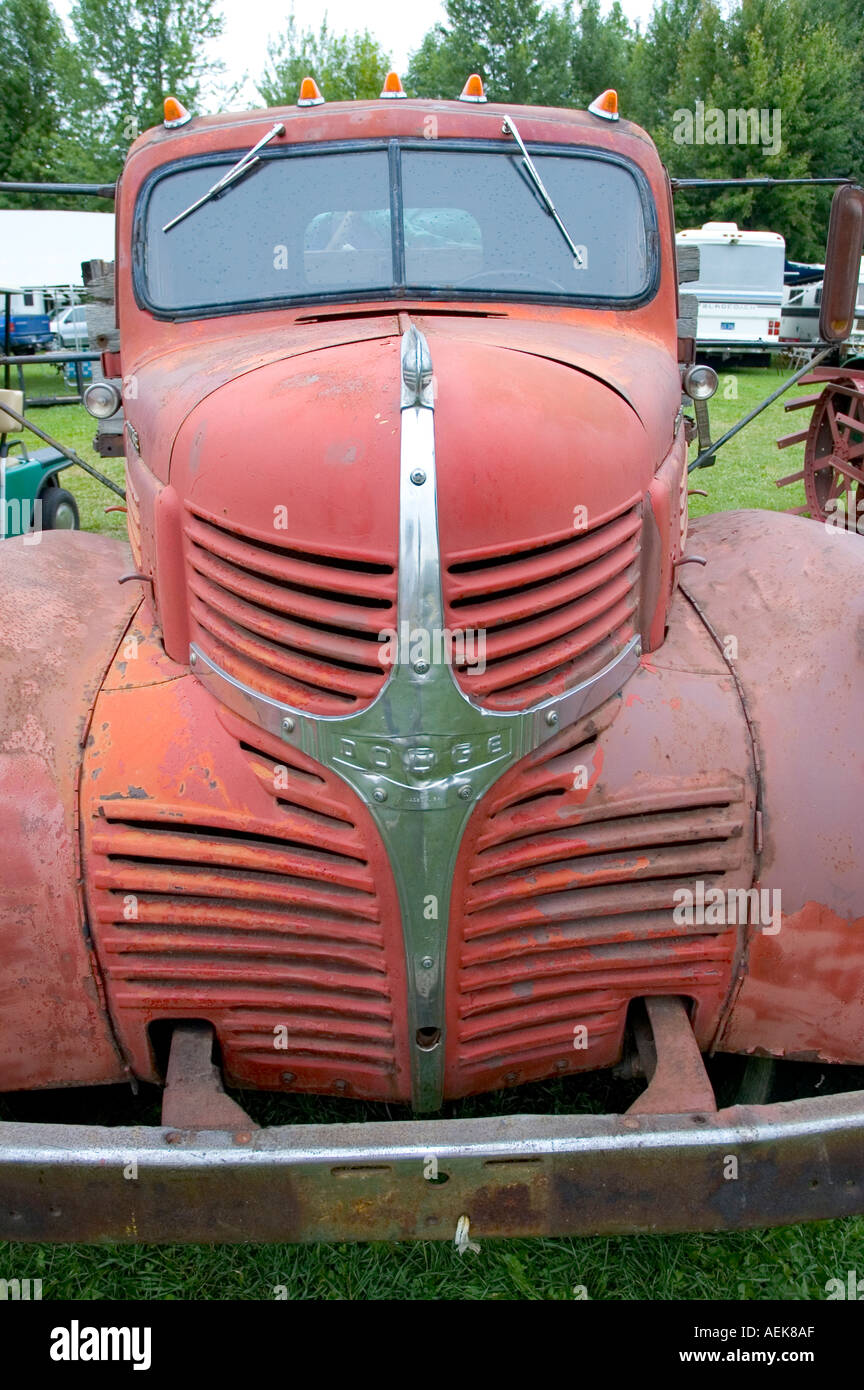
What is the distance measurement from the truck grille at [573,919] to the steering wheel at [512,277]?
180cm

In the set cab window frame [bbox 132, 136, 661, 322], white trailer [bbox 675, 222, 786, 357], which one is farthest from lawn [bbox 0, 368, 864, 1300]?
white trailer [bbox 675, 222, 786, 357]

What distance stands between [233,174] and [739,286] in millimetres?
22427

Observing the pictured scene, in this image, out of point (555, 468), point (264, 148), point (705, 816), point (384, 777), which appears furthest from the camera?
point (264, 148)

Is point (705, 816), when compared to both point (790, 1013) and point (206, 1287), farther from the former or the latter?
point (206, 1287)

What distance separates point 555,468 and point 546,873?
863mm

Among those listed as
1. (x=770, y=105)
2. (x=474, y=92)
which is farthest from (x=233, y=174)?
(x=770, y=105)

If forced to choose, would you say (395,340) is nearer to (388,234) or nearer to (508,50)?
(388,234)

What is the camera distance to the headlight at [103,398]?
4.03 meters

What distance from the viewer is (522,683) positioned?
2277mm

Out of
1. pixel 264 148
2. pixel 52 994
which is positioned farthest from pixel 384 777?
pixel 264 148

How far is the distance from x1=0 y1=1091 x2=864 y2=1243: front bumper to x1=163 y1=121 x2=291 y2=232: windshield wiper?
114 inches

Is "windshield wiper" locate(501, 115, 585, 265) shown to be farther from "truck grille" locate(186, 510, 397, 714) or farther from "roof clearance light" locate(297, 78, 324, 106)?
"truck grille" locate(186, 510, 397, 714)

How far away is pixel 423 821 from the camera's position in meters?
2.17

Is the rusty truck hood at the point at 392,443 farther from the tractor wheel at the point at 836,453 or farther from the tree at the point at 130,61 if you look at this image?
the tree at the point at 130,61
